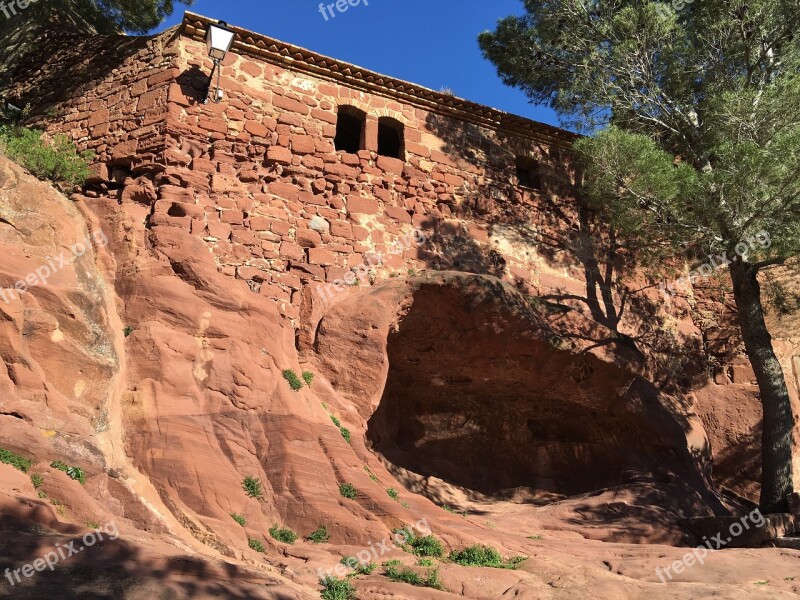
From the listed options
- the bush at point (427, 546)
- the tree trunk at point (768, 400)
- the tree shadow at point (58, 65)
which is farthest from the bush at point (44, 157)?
the tree trunk at point (768, 400)

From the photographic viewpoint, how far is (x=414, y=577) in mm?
7031

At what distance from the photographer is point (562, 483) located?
1338 centimetres

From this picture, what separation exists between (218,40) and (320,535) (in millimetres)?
7363

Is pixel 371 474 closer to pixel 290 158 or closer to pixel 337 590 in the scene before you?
pixel 337 590

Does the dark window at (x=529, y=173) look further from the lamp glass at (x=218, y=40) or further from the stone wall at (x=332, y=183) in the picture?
the lamp glass at (x=218, y=40)

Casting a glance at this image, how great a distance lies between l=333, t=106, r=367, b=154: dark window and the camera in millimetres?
13164

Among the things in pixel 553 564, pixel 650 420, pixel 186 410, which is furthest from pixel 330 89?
pixel 553 564

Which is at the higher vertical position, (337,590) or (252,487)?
(252,487)

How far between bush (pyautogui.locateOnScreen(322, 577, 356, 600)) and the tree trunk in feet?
26.0

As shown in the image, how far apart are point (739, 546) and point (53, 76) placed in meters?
13.0

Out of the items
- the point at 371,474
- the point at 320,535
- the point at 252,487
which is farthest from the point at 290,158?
the point at 320,535

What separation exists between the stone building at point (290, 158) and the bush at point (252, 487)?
3.26 meters

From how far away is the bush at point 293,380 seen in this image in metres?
9.48

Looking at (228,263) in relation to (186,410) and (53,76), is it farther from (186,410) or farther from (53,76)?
(53,76)
